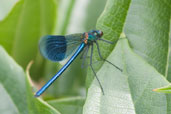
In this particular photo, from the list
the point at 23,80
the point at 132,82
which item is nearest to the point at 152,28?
the point at 132,82

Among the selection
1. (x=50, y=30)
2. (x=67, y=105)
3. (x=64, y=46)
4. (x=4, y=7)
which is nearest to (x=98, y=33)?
(x=67, y=105)

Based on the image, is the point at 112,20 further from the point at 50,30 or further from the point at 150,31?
the point at 50,30

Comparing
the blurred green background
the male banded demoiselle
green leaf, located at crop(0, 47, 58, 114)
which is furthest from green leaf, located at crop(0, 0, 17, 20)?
green leaf, located at crop(0, 47, 58, 114)

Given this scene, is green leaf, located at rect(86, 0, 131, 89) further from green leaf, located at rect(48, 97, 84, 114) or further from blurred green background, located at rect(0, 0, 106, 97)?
blurred green background, located at rect(0, 0, 106, 97)

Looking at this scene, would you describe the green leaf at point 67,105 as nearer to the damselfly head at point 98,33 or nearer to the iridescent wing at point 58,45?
the damselfly head at point 98,33

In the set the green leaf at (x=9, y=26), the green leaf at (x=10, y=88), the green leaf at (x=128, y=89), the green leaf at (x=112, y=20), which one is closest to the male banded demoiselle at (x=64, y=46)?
the green leaf at (x=9, y=26)

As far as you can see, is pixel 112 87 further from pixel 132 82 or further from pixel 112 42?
pixel 112 42
